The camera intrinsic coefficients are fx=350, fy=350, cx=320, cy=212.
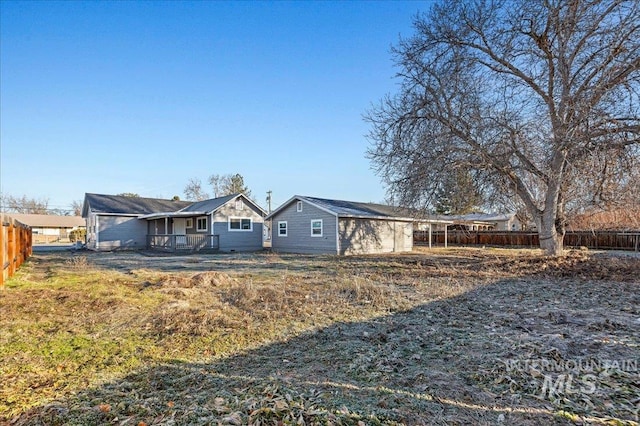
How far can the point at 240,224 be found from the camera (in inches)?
947

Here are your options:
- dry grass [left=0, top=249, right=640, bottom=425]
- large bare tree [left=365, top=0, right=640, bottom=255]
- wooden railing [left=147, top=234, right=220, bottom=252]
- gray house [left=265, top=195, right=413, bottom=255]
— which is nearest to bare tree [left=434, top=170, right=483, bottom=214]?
large bare tree [left=365, top=0, right=640, bottom=255]

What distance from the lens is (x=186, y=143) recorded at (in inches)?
861

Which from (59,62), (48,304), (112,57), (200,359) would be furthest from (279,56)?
(200,359)

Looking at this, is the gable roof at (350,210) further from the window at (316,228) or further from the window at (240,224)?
the window at (240,224)

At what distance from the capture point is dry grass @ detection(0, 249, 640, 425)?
9.34 feet

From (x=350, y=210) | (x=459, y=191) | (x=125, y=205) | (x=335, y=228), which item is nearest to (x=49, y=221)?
(x=125, y=205)

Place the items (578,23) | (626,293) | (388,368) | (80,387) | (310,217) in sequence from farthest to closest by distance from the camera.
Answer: (310,217) < (578,23) < (626,293) < (388,368) < (80,387)

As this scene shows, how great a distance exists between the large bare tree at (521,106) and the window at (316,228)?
268 inches

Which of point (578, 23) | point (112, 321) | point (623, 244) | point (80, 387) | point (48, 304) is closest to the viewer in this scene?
point (80, 387)

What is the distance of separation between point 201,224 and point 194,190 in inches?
1319

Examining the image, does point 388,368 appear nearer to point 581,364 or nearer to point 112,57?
point 581,364

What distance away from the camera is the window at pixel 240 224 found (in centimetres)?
2363

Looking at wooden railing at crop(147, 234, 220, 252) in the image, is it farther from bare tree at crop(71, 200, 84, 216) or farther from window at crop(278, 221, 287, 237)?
bare tree at crop(71, 200, 84, 216)

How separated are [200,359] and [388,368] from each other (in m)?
2.12
